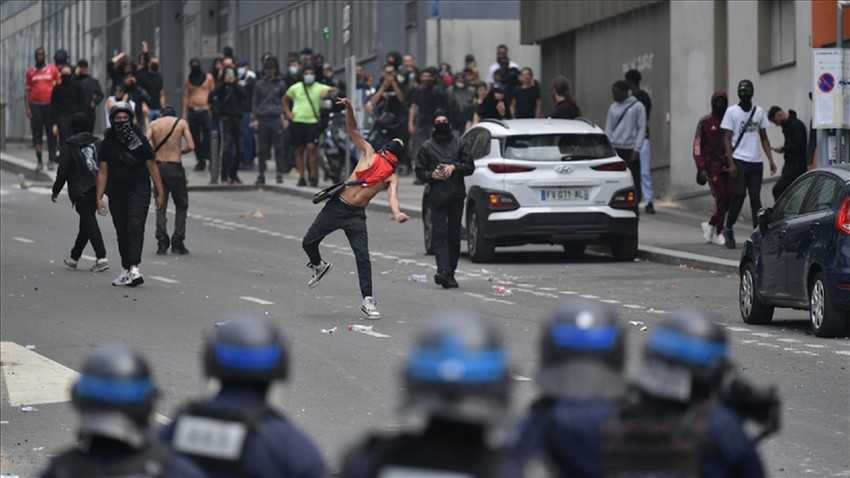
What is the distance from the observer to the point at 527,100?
28531mm

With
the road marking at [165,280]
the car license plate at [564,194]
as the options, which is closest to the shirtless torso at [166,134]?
the road marking at [165,280]

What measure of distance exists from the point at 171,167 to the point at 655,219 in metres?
6.95

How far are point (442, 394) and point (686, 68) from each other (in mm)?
23587

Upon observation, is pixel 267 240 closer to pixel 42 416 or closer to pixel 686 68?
pixel 686 68

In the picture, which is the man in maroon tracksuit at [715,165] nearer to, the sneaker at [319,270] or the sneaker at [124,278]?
the sneaker at [319,270]

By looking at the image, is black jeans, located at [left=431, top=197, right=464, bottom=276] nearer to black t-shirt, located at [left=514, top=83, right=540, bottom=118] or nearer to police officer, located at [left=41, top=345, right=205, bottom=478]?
black t-shirt, located at [left=514, top=83, right=540, bottom=118]

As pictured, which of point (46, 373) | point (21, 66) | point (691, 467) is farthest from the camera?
point (21, 66)

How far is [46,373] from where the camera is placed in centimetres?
1196

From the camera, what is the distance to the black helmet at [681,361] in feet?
13.6

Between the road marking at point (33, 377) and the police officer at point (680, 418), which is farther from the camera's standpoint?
the road marking at point (33, 377)

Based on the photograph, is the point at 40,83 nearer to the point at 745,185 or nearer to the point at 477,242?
the point at 477,242

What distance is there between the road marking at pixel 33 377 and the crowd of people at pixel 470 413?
660cm

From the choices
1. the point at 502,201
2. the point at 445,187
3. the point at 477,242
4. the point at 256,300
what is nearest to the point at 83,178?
the point at 256,300

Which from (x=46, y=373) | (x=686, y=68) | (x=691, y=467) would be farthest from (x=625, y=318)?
(x=686, y=68)
